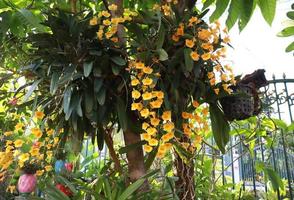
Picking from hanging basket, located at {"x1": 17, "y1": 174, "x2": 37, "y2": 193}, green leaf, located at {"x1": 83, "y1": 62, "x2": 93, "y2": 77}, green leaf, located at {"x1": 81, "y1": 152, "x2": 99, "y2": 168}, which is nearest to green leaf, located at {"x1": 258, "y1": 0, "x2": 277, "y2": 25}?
green leaf, located at {"x1": 83, "y1": 62, "x2": 93, "y2": 77}

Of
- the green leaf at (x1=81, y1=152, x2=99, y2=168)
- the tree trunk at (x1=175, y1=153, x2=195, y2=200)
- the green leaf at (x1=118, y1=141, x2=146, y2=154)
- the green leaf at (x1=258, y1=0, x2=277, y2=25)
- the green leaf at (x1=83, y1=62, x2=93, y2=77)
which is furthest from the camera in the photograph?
Result: the green leaf at (x1=81, y1=152, x2=99, y2=168)

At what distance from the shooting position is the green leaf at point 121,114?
2.60ft

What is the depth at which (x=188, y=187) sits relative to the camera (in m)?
0.97

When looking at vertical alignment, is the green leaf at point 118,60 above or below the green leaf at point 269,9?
below

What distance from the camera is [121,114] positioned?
0.81 metres

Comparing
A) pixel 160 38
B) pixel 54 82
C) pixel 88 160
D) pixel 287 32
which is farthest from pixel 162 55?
pixel 88 160

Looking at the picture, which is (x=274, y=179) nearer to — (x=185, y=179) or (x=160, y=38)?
(x=185, y=179)

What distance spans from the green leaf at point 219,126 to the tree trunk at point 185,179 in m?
0.11

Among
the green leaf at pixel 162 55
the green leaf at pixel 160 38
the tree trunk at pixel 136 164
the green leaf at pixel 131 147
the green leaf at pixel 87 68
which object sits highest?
the green leaf at pixel 160 38

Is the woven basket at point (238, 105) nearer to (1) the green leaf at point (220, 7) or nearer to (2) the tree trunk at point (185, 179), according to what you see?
(2) the tree trunk at point (185, 179)

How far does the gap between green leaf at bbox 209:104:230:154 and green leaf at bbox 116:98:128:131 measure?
0.27m

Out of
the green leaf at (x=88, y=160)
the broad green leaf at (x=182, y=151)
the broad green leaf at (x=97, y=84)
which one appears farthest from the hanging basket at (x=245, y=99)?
the green leaf at (x=88, y=160)

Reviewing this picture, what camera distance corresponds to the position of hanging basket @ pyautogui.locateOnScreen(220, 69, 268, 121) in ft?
2.86

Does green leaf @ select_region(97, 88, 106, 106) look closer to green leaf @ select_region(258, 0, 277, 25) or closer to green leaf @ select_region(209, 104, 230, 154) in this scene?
green leaf @ select_region(209, 104, 230, 154)
